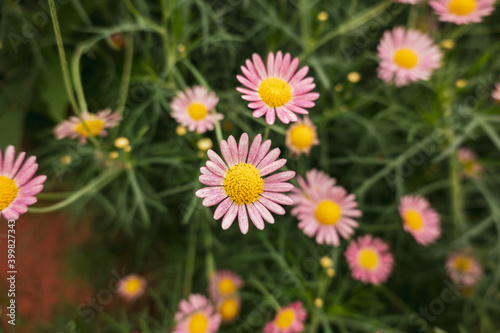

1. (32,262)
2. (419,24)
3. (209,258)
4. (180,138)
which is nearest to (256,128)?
(180,138)

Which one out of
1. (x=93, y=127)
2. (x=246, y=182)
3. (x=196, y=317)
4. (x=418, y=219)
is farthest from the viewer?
(x=418, y=219)

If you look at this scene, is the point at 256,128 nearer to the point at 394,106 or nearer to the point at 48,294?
the point at 394,106

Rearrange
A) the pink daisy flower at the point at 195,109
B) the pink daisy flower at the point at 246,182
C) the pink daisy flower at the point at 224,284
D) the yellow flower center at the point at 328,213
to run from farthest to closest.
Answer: the pink daisy flower at the point at 224,284
the yellow flower center at the point at 328,213
the pink daisy flower at the point at 195,109
the pink daisy flower at the point at 246,182

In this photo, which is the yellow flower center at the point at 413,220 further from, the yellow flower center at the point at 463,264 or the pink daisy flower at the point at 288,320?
the pink daisy flower at the point at 288,320

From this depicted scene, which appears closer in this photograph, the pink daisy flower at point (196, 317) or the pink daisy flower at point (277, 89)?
the pink daisy flower at point (277, 89)

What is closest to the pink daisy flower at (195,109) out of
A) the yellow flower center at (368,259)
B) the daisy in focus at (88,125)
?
the daisy in focus at (88,125)

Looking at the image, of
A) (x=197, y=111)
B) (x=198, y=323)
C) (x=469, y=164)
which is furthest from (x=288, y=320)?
(x=469, y=164)

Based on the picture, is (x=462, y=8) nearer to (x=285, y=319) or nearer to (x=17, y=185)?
(x=285, y=319)
